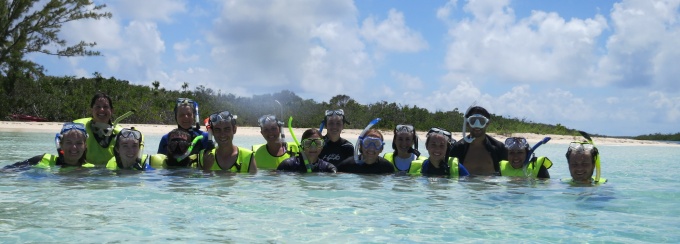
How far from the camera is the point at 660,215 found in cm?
592

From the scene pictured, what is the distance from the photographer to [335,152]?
28.5 feet

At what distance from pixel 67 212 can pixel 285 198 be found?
2023 millimetres

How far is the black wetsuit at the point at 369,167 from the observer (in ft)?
26.5

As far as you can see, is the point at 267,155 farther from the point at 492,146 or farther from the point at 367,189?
the point at 492,146

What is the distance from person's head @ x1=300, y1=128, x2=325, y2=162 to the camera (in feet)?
25.7

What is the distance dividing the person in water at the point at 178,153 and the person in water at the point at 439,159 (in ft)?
9.48

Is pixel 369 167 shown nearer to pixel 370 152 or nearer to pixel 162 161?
pixel 370 152

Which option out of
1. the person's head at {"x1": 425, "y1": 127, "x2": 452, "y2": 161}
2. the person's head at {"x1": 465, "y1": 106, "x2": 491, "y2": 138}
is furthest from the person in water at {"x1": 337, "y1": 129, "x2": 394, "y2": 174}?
the person's head at {"x1": 465, "y1": 106, "x2": 491, "y2": 138}

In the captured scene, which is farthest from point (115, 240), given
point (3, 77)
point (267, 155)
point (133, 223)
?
point (3, 77)

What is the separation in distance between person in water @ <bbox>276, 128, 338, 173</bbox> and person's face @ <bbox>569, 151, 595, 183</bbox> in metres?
2.78

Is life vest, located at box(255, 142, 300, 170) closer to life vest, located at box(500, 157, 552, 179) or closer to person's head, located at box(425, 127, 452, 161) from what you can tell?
person's head, located at box(425, 127, 452, 161)

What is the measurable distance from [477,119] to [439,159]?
0.75 metres

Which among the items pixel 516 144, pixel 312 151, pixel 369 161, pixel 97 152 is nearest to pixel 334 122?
pixel 312 151

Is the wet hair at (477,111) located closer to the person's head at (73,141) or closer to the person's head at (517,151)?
the person's head at (517,151)
